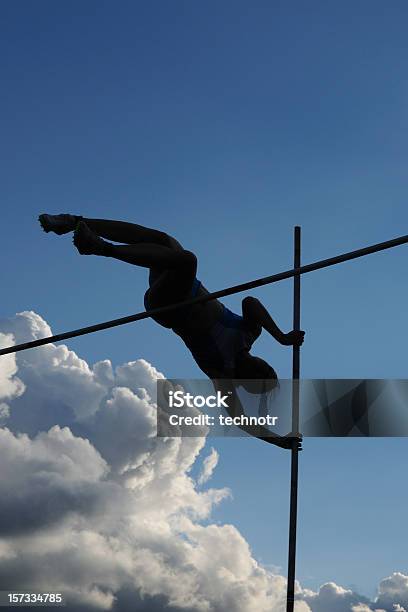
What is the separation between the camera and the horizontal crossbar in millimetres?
9102

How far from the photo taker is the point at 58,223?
901 centimetres

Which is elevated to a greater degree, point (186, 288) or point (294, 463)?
point (186, 288)

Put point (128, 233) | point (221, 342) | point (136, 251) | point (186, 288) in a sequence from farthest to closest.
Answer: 1. point (221, 342)
2. point (186, 288)
3. point (128, 233)
4. point (136, 251)

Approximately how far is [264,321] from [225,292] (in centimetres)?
67

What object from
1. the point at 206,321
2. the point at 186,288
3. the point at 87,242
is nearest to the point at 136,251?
the point at 87,242

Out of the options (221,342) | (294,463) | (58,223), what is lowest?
(294,463)

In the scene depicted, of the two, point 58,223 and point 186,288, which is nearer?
point 58,223

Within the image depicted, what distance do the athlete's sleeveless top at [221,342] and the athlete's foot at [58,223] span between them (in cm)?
145

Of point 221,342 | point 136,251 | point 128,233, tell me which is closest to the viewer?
point 136,251

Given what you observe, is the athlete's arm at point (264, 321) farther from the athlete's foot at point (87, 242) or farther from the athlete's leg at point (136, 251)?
the athlete's foot at point (87, 242)

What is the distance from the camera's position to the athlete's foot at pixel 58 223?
897 centimetres

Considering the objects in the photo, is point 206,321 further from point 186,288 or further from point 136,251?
point 136,251

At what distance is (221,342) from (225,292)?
637 mm

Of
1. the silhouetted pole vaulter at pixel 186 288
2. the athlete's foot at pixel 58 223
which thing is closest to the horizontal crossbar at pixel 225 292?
the silhouetted pole vaulter at pixel 186 288
